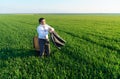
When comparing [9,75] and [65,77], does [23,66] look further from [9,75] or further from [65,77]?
[65,77]

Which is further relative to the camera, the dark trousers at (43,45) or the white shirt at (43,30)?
the dark trousers at (43,45)

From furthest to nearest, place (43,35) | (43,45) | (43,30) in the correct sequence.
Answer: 1. (43,45)
2. (43,35)
3. (43,30)

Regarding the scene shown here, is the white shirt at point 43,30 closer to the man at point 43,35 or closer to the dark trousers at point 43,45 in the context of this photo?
the man at point 43,35

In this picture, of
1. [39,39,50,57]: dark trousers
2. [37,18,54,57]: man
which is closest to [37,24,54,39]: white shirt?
[37,18,54,57]: man

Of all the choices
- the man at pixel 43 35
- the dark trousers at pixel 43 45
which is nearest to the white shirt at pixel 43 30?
the man at pixel 43 35

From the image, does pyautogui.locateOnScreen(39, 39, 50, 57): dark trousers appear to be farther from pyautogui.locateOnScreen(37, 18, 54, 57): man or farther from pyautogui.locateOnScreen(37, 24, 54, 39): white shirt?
pyautogui.locateOnScreen(37, 24, 54, 39): white shirt

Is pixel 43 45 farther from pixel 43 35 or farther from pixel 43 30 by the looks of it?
pixel 43 30

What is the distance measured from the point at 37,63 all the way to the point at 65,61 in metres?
1.20

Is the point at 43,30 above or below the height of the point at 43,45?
above

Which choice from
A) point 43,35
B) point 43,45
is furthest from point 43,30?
point 43,45

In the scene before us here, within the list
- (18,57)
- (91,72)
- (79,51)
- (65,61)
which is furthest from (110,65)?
(18,57)

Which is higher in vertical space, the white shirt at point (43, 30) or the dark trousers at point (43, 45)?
the white shirt at point (43, 30)

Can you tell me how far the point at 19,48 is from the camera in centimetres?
1216

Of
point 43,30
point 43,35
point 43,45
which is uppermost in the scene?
point 43,30
